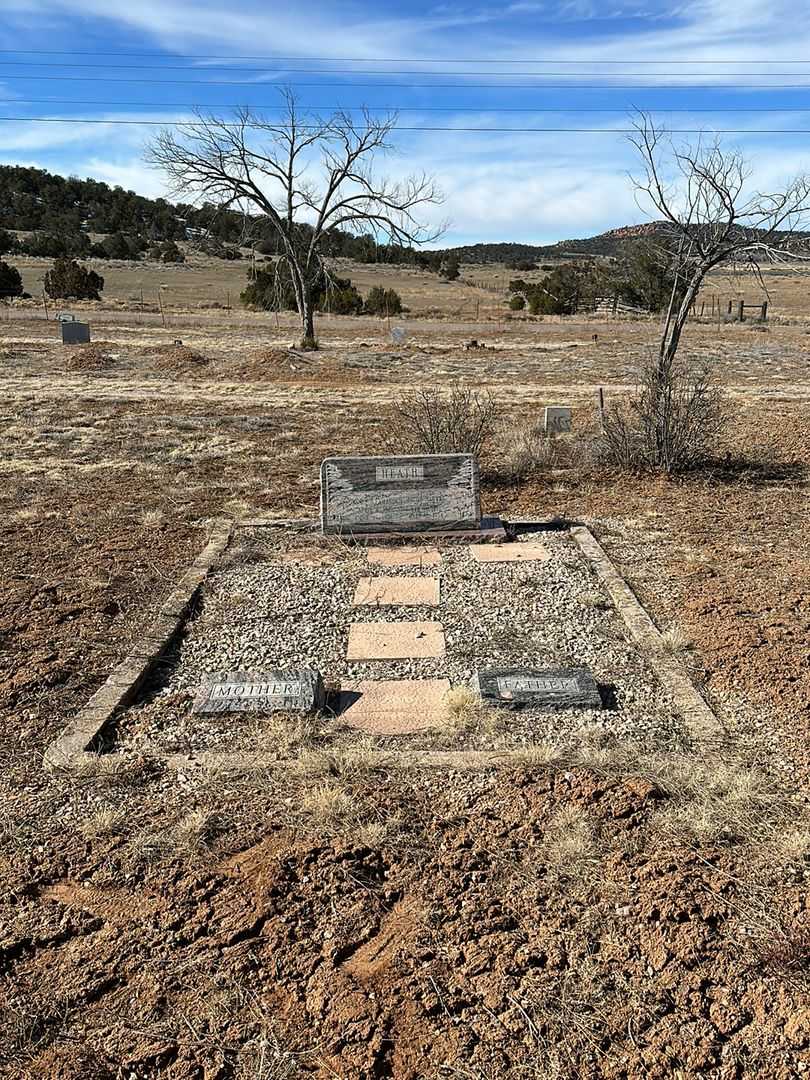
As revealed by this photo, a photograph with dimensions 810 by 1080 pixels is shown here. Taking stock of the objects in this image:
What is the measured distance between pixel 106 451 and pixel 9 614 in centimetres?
591

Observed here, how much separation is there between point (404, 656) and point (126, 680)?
1.52 m

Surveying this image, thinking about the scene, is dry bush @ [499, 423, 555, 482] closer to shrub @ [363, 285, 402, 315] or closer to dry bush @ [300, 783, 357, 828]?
dry bush @ [300, 783, 357, 828]

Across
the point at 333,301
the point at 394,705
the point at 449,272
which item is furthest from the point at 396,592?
the point at 449,272

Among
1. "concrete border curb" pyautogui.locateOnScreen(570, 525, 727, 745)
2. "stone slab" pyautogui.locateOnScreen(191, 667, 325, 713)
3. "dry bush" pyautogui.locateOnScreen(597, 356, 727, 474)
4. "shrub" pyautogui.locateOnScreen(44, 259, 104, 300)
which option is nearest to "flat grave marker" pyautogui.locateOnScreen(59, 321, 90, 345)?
"shrub" pyautogui.locateOnScreen(44, 259, 104, 300)

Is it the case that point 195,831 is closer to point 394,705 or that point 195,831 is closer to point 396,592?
point 394,705

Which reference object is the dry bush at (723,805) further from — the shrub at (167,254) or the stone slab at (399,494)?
the shrub at (167,254)

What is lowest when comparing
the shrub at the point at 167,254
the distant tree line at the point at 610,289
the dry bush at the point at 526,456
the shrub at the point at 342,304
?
the dry bush at the point at 526,456

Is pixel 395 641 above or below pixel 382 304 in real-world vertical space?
below

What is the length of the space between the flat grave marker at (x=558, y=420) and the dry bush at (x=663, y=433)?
2.01 metres

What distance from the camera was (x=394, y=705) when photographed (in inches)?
179

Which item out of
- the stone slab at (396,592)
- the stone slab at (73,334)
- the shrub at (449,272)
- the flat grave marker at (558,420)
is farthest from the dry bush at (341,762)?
the shrub at (449,272)

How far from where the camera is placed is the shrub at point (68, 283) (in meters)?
42.6

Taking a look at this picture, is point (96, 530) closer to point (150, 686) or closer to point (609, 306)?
point (150, 686)

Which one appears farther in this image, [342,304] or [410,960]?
[342,304]
